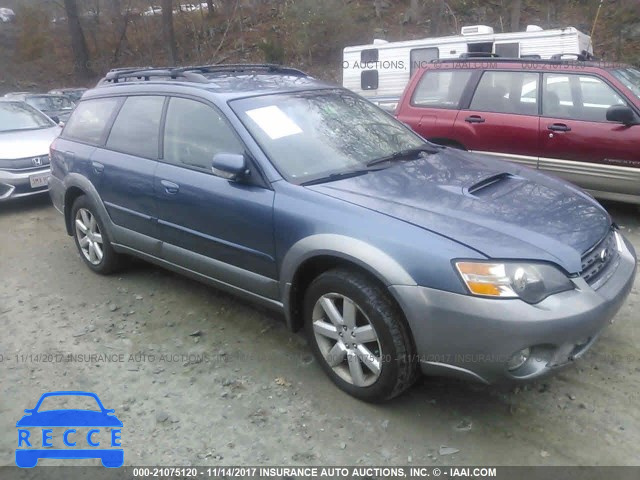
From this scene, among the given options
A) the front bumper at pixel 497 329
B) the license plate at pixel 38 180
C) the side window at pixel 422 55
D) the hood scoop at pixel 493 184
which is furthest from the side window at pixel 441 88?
the license plate at pixel 38 180

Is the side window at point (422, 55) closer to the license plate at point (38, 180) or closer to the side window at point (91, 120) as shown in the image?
the license plate at point (38, 180)

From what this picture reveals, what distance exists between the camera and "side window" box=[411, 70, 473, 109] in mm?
6684

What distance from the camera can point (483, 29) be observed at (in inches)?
406

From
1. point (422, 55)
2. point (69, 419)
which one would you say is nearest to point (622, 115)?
point (69, 419)

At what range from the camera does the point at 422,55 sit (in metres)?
10.7

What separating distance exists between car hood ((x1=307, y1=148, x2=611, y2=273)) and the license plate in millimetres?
5592

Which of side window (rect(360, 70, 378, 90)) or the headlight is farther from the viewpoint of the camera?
side window (rect(360, 70, 378, 90))

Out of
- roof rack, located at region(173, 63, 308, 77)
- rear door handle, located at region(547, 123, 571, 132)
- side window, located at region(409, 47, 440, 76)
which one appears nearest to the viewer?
roof rack, located at region(173, 63, 308, 77)

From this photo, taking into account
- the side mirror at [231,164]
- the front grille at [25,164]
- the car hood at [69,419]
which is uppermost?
the side mirror at [231,164]

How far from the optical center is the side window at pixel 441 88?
21.9ft

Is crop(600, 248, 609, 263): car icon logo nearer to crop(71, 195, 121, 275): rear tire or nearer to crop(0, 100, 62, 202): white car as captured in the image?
crop(71, 195, 121, 275): rear tire

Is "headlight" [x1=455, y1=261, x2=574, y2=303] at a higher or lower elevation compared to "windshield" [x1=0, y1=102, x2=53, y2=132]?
higher

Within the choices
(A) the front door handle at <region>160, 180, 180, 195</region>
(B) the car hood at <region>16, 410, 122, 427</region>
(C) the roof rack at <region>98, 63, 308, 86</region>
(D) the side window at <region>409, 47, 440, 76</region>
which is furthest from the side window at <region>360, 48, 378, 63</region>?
(B) the car hood at <region>16, 410, 122, 427</region>

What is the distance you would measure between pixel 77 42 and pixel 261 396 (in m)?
27.6
